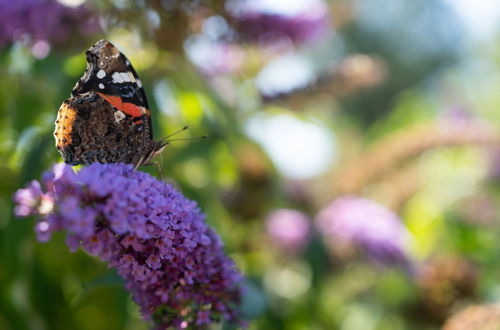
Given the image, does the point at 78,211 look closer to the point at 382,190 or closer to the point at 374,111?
the point at 382,190

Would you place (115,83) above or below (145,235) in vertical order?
above

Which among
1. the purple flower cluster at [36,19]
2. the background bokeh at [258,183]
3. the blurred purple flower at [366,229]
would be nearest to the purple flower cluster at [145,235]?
the background bokeh at [258,183]

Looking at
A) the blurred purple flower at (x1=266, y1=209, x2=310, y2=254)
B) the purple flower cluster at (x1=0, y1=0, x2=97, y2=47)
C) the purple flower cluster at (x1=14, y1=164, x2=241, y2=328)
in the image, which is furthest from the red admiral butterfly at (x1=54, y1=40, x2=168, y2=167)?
the blurred purple flower at (x1=266, y1=209, x2=310, y2=254)

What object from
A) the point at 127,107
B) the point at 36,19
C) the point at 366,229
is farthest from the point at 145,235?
the point at 366,229

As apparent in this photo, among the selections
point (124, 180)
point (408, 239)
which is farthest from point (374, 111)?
point (124, 180)

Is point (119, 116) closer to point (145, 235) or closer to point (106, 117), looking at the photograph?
point (106, 117)
